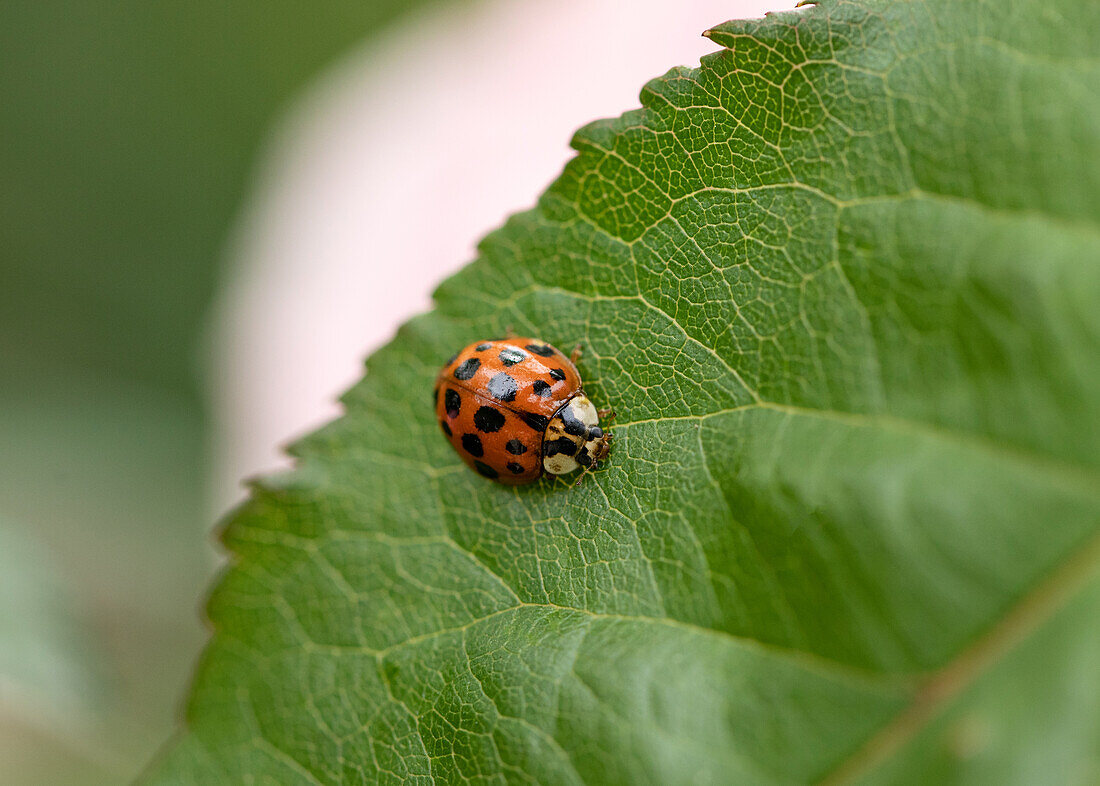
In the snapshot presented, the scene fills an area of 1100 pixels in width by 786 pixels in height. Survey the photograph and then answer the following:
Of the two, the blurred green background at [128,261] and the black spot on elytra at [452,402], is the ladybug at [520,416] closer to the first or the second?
the black spot on elytra at [452,402]

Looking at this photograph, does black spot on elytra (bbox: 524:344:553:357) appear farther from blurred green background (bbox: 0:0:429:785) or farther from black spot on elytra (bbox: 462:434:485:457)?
blurred green background (bbox: 0:0:429:785)

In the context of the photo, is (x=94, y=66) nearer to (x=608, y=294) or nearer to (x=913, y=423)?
(x=608, y=294)

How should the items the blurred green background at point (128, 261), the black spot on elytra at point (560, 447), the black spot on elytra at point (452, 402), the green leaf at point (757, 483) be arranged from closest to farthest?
the green leaf at point (757, 483) < the black spot on elytra at point (560, 447) < the black spot on elytra at point (452, 402) < the blurred green background at point (128, 261)

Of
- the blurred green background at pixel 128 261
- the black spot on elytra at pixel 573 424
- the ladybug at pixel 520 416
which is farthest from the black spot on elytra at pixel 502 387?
the blurred green background at pixel 128 261

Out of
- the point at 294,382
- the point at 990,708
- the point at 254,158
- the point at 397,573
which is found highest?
the point at 254,158

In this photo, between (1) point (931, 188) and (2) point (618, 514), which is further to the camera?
(2) point (618, 514)

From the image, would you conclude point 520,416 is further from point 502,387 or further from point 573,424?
point 573,424

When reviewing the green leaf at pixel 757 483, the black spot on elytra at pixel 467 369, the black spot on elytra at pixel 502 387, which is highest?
the black spot on elytra at pixel 467 369

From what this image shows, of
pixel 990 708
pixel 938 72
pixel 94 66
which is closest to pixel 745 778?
→ pixel 990 708
